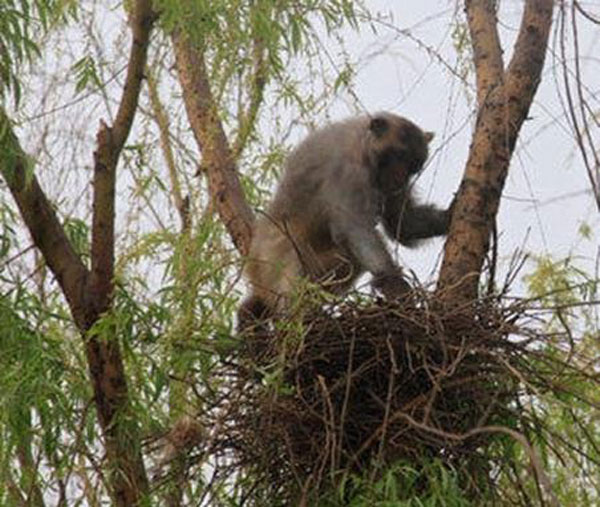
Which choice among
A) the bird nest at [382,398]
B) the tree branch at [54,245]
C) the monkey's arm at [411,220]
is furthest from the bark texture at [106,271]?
the monkey's arm at [411,220]

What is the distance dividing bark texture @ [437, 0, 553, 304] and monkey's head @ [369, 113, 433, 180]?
3.45 ft

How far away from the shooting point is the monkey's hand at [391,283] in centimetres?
648

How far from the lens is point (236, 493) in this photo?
5910mm

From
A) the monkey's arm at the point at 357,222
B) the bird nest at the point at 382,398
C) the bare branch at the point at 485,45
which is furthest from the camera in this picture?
the monkey's arm at the point at 357,222

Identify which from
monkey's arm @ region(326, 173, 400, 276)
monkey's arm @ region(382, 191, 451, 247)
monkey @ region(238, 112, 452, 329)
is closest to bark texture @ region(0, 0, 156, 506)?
monkey @ region(238, 112, 452, 329)

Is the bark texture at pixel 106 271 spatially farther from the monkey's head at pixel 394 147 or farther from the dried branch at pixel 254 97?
the monkey's head at pixel 394 147

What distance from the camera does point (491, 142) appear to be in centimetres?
619

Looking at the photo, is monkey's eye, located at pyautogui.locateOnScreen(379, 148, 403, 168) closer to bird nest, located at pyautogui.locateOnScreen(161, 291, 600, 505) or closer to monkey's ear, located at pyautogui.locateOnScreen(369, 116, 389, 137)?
monkey's ear, located at pyautogui.locateOnScreen(369, 116, 389, 137)

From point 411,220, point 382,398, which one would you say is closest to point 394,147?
point 411,220

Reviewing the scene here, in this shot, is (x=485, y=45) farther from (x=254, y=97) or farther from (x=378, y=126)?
(x=254, y=97)

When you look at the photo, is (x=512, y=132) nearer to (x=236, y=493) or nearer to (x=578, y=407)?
(x=578, y=407)

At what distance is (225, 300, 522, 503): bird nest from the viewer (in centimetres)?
561

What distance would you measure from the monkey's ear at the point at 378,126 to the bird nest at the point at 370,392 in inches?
71.3

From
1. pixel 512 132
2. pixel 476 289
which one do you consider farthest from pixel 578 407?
pixel 512 132
